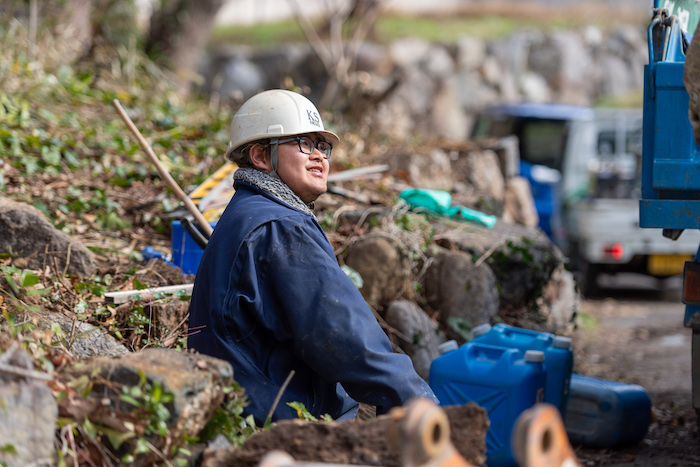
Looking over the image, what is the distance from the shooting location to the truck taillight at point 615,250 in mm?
9609

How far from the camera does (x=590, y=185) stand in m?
10.9

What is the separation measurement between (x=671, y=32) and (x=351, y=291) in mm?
2299

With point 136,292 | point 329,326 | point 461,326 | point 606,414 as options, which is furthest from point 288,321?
point 461,326

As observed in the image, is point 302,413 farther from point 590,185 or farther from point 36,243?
point 590,185

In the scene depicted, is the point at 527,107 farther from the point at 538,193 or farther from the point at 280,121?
the point at 280,121

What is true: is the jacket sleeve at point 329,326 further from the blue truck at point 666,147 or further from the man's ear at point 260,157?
the blue truck at point 666,147

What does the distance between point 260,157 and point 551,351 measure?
5.71 ft

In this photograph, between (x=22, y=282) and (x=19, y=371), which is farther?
(x=22, y=282)

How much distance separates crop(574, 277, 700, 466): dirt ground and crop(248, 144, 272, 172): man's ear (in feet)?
8.18

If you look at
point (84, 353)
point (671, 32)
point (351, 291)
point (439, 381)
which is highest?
point (671, 32)

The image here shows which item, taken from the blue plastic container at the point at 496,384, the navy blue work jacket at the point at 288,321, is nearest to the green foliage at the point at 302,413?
the navy blue work jacket at the point at 288,321

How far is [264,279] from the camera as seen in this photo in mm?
2643

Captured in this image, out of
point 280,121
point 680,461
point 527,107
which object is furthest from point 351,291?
point 527,107

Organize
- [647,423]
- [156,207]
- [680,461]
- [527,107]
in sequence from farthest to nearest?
1. [527,107]
2. [156,207]
3. [647,423]
4. [680,461]
